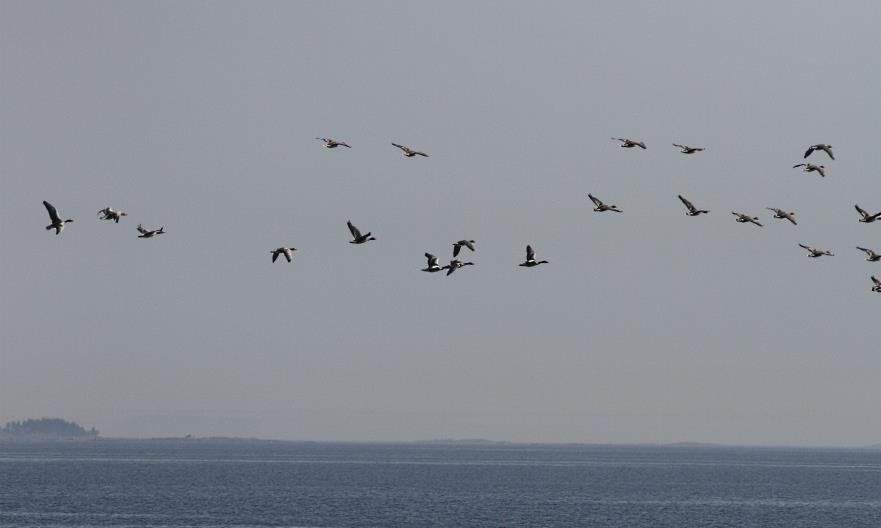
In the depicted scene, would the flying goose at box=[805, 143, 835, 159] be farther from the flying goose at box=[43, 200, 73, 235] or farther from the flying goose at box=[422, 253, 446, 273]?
the flying goose at box=[43, 200, 73, 235]

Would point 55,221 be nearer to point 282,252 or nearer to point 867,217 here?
point 282,252

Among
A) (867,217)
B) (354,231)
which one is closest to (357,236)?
(354,231)

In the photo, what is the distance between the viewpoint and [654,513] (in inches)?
7200

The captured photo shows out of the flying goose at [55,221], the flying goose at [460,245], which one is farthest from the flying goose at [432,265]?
the flying goose at [55,221]

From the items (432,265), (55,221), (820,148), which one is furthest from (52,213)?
(820,148)

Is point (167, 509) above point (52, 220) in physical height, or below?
below

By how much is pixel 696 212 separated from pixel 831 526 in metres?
99.3

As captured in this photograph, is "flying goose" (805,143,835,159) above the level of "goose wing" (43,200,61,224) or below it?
above

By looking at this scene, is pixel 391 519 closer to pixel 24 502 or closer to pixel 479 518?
pixel 479 518

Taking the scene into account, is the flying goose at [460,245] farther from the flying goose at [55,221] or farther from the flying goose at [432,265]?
the flying goose at [55,221]

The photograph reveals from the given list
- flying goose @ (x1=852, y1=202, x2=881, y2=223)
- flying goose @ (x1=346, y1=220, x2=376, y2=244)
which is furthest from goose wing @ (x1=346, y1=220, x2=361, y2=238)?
flying goose @ (x1=852, y1=202, x2=881, y2=223)

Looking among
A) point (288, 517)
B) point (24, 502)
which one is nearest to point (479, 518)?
point (288, 517)

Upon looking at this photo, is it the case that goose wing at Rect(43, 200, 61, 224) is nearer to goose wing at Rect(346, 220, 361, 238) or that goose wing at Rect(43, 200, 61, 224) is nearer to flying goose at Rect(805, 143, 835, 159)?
goose wing at Rect(346, 220, 361, 238)

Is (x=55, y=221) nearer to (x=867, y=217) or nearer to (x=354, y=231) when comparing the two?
(x=354, y=231)
